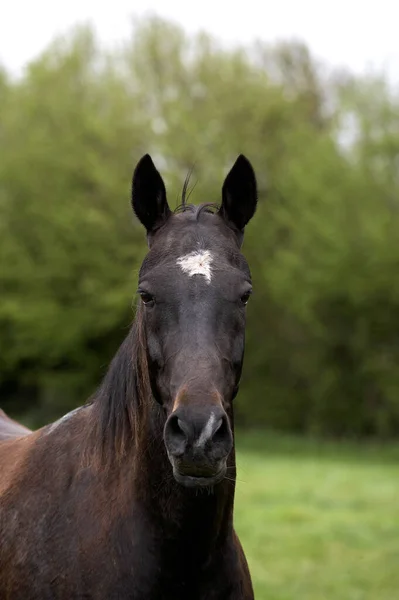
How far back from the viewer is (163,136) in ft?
99.6

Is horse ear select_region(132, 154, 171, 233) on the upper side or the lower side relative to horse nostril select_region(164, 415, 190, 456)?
upper

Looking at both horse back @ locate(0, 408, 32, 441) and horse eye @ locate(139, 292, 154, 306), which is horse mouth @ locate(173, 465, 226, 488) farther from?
horse back @ locate(0, 408, 32, 441)

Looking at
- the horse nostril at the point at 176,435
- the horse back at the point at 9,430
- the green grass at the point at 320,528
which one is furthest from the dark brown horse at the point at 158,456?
the horse back at the point at 9,430

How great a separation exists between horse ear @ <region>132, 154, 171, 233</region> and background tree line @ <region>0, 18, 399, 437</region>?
23967mm

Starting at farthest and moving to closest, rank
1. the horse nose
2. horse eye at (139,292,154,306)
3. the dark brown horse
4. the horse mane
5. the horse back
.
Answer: the horse back < the horse mane < horse eye at (139,292,154,306) < the dark brown horse < the horse nose

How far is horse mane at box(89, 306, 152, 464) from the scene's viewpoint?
3.34 meters

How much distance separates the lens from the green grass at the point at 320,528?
8789mm

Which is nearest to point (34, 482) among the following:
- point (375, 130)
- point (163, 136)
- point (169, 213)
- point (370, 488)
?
point (169, 213)

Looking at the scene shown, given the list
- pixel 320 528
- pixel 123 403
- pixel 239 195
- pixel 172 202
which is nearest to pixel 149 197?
pixel 239 195

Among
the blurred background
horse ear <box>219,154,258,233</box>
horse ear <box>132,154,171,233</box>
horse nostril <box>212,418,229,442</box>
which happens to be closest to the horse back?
horse ear <box>132,154,171,233</box>

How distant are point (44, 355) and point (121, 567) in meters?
28.9

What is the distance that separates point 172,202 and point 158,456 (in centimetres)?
2446

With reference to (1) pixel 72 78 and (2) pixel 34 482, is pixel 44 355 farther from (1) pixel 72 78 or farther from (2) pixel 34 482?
(2) pixel 34 482

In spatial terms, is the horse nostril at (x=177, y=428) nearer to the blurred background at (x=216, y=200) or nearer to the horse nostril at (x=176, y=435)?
the horse nostril at (x=176, y=435)
